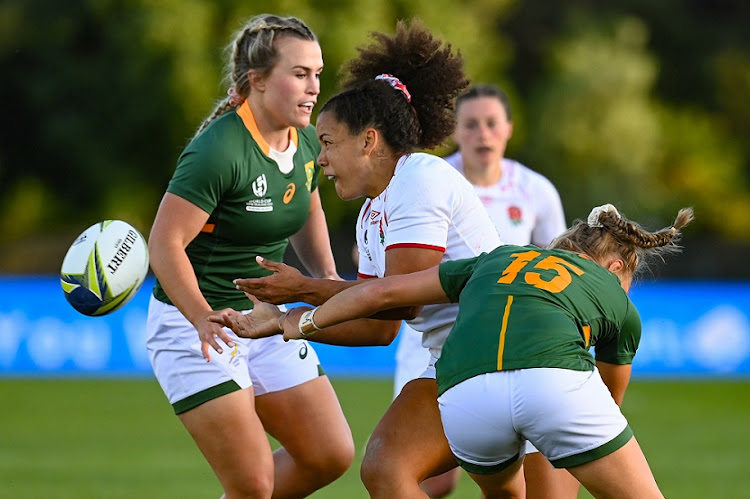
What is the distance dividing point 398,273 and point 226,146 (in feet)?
3.63

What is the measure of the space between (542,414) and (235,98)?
2.24 meters

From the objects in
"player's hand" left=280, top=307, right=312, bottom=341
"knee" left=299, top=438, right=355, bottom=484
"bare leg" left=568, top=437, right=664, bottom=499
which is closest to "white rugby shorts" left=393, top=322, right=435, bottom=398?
"knee" left=299, top=438, right=355, bottom=484

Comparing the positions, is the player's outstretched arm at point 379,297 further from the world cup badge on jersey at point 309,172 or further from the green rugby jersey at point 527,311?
the world cup badge on jersey at point 309,172

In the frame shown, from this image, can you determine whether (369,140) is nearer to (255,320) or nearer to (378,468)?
(255,320)

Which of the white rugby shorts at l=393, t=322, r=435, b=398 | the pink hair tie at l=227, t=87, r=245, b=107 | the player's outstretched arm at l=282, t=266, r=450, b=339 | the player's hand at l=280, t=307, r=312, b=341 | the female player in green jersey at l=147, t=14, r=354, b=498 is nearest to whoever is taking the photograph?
the player's outstretched arm at l=282, t=266, r=450, b=339

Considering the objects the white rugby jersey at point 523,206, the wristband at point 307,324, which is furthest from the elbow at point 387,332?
the white rugby jersey at point 523,206

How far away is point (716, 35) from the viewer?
2962 centimetres

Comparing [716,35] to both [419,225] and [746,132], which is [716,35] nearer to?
[746,132]

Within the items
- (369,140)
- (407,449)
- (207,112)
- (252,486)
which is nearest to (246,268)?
(252,486)

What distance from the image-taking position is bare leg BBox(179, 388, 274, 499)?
4.88 m

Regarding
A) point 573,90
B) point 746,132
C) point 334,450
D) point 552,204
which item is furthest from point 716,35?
point 334,450

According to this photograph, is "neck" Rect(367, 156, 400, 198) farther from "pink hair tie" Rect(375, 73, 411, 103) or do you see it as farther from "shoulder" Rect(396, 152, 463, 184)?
"pink hair tie" Rect(375, 73, 411, 103)

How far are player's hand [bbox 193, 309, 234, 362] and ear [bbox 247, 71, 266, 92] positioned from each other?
1062mm

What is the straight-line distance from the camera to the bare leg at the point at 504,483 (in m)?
4.22
